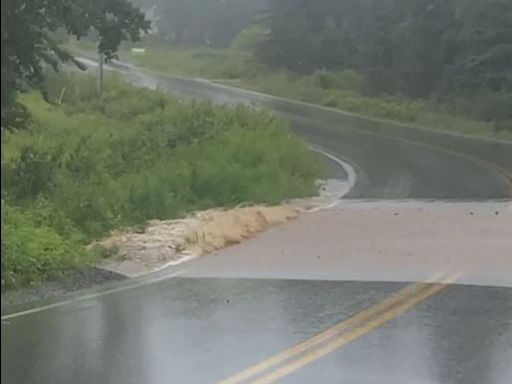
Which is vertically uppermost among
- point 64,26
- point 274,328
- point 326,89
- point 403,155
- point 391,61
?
point 64,26

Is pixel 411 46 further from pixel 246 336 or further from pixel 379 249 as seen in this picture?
pixel 246 336

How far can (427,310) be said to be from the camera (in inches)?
362

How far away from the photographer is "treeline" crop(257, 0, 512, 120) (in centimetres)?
4038

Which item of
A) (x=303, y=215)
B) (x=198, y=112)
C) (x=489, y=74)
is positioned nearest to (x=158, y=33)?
(x=489, y=74)

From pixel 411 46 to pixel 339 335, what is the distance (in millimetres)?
38654

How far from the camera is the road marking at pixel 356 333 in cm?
715

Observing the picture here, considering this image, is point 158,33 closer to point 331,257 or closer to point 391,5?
point 391,5

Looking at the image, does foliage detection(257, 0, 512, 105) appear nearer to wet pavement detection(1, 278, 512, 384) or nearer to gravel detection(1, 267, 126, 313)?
gravel detection(1, 267, 126, 313)

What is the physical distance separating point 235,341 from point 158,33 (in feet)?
346

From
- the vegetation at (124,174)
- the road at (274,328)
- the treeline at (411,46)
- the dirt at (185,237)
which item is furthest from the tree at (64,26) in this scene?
the treeline at (411,46)

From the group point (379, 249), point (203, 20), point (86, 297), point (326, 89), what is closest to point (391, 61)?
point (326, 89)

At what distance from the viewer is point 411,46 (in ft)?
150

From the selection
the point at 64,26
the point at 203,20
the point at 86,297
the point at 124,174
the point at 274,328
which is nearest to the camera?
the point at 274,328

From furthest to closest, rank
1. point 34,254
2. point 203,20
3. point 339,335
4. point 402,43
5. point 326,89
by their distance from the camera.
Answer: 1. point 203,20
2. point 326,89
3. point 402,43
4. point 34,254
5. point 339,335
